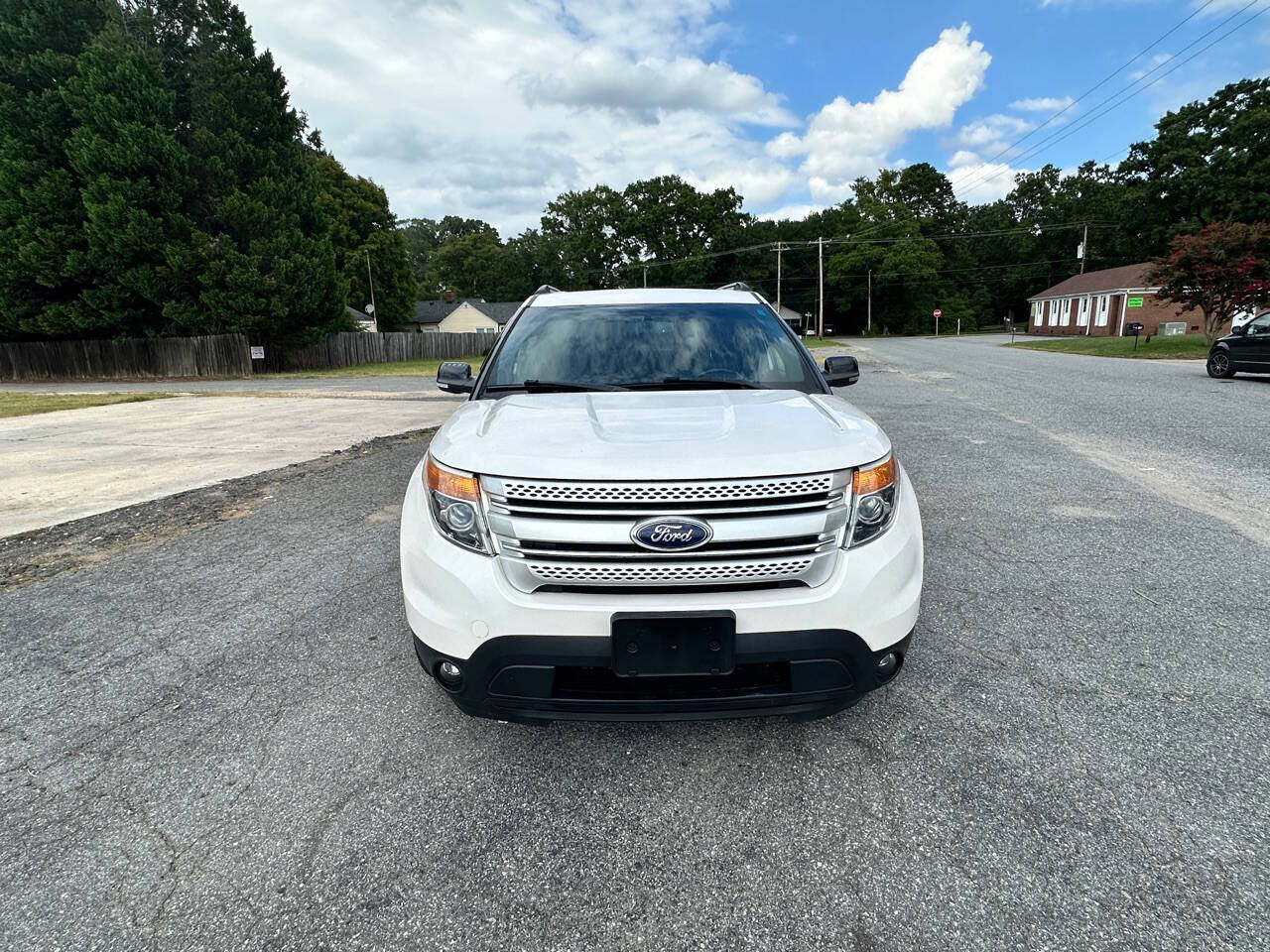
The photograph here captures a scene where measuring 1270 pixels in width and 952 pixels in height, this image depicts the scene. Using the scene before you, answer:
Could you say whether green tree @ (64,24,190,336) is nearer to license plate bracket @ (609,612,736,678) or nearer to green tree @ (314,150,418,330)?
green tree @ (314,150,418,330)

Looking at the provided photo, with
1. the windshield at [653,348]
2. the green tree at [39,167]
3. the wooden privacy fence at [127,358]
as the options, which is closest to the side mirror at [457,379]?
the windshield at [653,348]

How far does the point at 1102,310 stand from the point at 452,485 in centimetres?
5975

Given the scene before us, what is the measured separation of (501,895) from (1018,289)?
292 feet

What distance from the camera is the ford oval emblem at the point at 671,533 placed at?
2.00 metres

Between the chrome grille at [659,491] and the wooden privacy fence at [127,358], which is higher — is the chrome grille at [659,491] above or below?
below

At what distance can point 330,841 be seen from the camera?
6.64ft

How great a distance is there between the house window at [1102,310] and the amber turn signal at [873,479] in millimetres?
57308

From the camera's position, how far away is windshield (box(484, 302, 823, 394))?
3.18 meters

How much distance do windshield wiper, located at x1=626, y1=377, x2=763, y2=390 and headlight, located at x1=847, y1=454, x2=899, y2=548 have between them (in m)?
0.96

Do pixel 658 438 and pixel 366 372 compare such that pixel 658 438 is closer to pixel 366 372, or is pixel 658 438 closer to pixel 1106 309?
pixel 366 372

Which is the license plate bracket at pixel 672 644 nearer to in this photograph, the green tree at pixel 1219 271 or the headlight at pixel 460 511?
the headlight at pixel 460 511

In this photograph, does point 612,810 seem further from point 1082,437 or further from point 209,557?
point 1082,437

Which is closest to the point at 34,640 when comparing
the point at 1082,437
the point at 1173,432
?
the point at 1082,437

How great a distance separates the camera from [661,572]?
2025 millimetres
